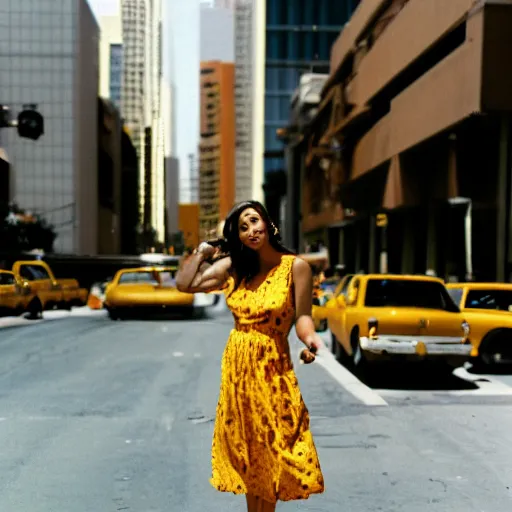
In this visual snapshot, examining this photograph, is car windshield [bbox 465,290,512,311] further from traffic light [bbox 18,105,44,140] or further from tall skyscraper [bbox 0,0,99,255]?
tall skyscraper [bbox 0,0,99,255]

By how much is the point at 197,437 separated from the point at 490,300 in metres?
7.50

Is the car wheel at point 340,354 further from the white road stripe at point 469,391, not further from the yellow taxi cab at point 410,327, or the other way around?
the white road stripe at point 469,391

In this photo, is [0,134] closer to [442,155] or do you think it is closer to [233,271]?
[442,155]

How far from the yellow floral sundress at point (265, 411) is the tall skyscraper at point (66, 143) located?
66547 mm

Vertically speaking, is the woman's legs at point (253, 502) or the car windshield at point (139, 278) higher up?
the woman's legs at point (253, 502)

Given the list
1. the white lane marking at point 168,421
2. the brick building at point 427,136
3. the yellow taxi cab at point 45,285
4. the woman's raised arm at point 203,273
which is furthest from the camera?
the yellow taxi cab at point 45,285

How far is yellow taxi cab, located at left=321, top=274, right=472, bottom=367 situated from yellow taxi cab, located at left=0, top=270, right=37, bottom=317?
12344 mm

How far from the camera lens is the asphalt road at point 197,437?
16.8ft

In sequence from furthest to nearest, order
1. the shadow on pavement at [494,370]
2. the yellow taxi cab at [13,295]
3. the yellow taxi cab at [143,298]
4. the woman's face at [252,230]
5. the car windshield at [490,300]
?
the yellow taxi cab at [143,298] → the yellow taxi cab at [13,295] → the car windshield at [490,300] → the shadow on pavement at [494,370] → the woman's face at [252,230]

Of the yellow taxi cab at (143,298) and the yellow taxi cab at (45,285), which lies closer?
the yellow taxi cab at (143,298)

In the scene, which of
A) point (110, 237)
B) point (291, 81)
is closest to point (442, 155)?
point (291, 81)

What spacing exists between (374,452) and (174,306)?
16.8 m

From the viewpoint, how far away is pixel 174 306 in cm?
2295

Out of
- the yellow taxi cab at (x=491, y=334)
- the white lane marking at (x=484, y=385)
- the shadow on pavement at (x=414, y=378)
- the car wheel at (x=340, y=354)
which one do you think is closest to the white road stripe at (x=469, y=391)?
the white lane marking at (x=484, y=385)
